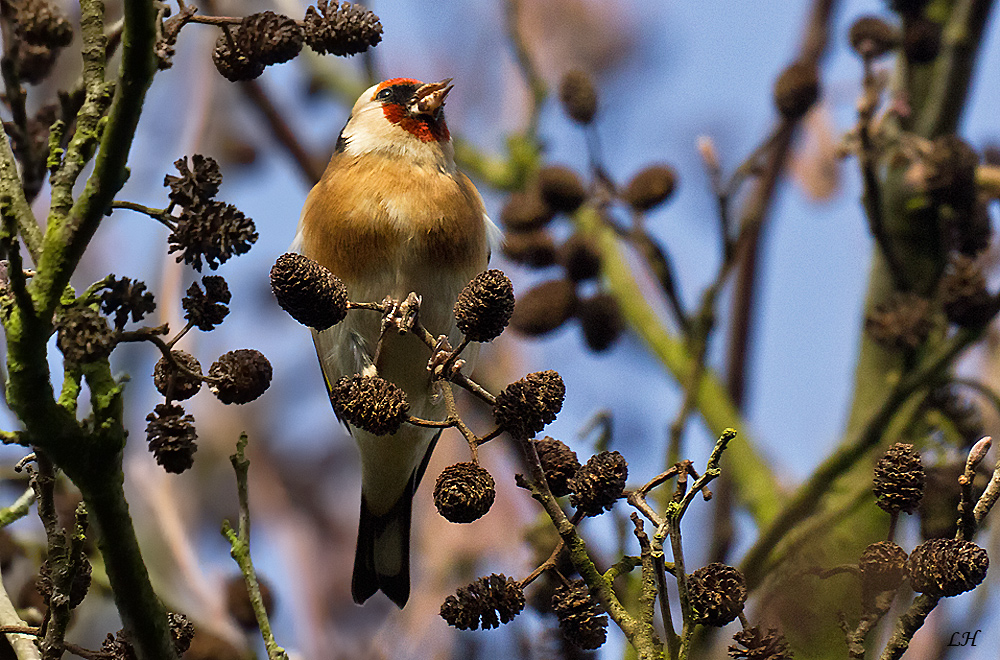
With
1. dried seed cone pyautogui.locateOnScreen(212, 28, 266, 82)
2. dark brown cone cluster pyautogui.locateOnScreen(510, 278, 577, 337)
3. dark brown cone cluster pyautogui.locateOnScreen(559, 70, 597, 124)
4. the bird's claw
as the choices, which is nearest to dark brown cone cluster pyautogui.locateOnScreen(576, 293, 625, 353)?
dark brown cone cluster pyautogui.locateOnScreen(510, 278, 577, 337)

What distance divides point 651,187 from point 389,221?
814 millimetres

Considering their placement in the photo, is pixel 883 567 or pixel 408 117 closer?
pixel 883 567

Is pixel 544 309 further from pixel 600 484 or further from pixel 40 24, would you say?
pixel 40 24

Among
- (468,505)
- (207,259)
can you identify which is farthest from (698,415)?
(207,259)

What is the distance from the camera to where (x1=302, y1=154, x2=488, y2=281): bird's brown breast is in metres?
3.18

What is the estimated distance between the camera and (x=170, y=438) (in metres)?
1.71

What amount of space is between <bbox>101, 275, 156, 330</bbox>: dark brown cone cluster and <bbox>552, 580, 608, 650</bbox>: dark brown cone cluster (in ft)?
2.68

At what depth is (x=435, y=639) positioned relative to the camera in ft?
12.4

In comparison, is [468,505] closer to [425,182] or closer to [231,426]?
[425,182]

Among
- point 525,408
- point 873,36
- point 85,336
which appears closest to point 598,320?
point 873,36

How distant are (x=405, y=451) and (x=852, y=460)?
4.93 feet

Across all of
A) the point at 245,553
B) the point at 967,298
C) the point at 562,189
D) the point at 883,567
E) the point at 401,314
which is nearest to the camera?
the point at 883,567

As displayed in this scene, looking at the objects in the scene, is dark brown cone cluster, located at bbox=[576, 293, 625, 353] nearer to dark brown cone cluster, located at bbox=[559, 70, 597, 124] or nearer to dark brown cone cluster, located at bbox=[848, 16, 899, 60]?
dark brown cone cluster, located at bbox=[559, 70, 597, 124]

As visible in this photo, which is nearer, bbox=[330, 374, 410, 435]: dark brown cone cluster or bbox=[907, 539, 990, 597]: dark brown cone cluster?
bbox=[907, 539, 990, 597]: dark brown cone cluster
